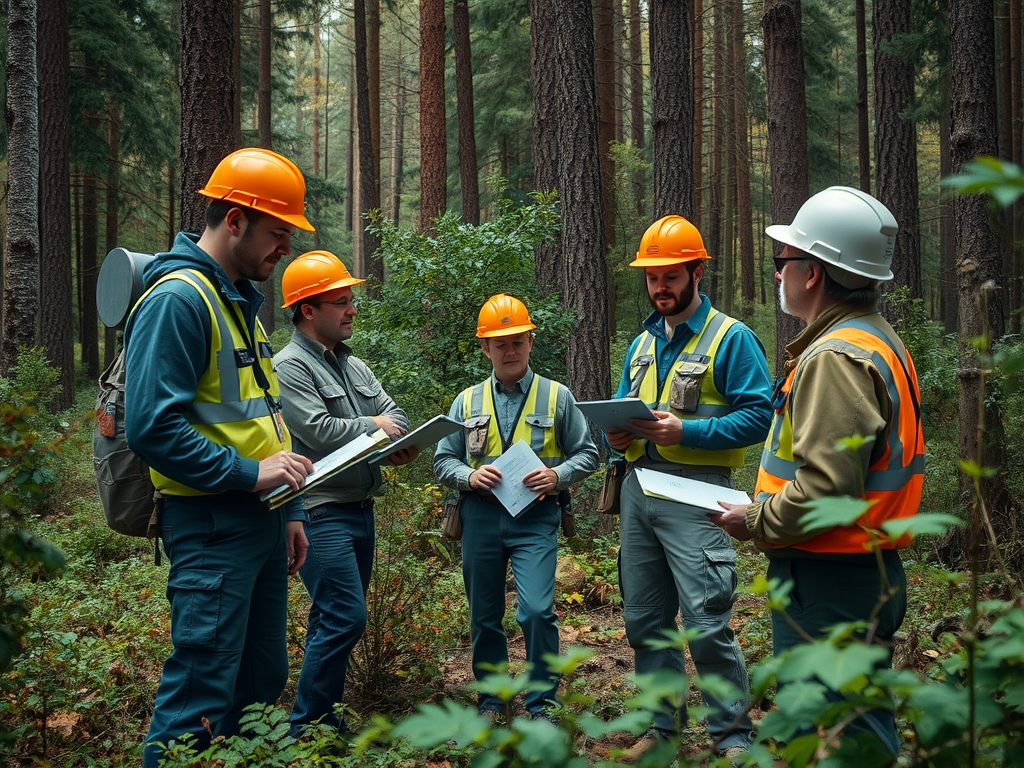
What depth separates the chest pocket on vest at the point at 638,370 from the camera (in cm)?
445

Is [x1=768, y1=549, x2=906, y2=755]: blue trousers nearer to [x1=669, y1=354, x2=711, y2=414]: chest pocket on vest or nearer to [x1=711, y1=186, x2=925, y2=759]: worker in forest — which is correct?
[x1=711, y1=186, x2=925, y2=759]: worker in forest

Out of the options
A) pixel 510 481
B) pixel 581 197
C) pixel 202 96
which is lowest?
pixel 510 481

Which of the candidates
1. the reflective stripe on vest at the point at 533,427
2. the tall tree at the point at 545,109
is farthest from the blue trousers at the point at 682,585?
the tall tree at the point at 545,109

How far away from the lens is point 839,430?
103 inches

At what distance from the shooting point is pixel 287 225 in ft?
11.3

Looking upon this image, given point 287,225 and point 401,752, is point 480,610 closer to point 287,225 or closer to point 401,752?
point 401,752

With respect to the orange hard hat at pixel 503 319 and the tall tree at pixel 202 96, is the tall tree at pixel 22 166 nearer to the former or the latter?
the tall tree at pixel 202 96

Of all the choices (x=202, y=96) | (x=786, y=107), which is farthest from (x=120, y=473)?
(x=786, y=107)

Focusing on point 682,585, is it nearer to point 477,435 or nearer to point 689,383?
point 689,383

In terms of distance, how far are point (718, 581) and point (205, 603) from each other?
2.34 metres

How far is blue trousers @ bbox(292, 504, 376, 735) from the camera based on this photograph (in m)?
4.16

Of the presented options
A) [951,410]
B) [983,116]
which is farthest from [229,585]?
[951,410]

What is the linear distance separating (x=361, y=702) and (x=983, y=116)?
6.97 meters

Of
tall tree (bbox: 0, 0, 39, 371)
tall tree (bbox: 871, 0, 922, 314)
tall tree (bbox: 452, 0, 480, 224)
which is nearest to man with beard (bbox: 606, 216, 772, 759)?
tall tree (bbox: 0, 0, 39, 371)
